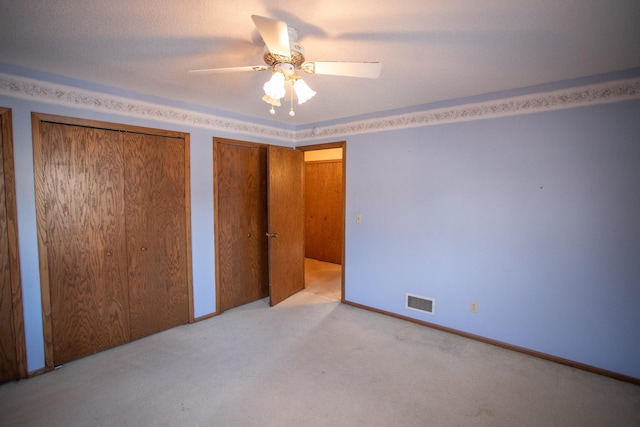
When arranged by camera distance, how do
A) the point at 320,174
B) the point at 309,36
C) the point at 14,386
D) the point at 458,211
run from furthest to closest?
the point at 320,174 → the point at 458,211 → the point at 14,386 → the point at 309,36

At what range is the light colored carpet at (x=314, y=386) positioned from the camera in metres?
1.78

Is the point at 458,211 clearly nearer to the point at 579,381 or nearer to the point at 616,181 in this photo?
the point at 616,181

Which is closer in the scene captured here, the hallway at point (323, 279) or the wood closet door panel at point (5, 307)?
the wood closet door panel at point (5, 307)

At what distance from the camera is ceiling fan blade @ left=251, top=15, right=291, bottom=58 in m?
1.15

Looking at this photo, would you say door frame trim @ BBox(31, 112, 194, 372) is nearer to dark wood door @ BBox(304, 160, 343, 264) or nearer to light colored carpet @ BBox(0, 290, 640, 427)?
light colored carpet @ BBox(0, 290, 640, 427)

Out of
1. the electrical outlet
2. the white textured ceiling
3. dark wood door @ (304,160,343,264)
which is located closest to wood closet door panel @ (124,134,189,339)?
the white textured ceiling

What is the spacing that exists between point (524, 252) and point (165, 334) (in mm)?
3319

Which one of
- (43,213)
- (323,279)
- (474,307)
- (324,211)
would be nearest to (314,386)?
(474,307)

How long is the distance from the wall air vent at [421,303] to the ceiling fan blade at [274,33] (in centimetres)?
258

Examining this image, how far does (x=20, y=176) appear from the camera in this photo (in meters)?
2.06

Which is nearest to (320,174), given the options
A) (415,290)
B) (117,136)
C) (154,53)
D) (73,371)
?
(415,290)

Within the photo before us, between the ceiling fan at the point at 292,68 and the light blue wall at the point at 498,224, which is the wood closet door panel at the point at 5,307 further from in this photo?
the ceiling fan at the point at 292,68

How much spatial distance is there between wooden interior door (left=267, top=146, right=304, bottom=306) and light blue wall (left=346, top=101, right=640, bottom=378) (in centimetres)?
94

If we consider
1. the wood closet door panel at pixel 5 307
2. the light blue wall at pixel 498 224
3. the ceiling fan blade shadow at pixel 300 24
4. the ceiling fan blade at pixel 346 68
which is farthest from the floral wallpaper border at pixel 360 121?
the ceiling fan blade shadow at pixel 300 24
